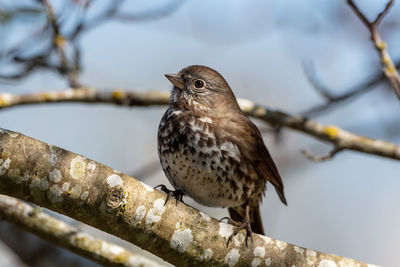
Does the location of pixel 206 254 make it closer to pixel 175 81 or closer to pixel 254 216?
pixel 254 216

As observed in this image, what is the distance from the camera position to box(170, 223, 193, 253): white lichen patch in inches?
102

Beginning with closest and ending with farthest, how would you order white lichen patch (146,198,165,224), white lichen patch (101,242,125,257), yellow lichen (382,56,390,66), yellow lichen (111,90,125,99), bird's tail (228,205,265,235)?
white lichen patch (146,198,165,224) < white lichen patch (101,242,125,257) < yellow lichen (382,56,390,66) < bird's tail (228,205,265,235) < yellow lichen (111,90,125,99)

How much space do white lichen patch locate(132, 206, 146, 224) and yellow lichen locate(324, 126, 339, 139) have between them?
6.05 ft

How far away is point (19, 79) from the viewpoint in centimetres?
407

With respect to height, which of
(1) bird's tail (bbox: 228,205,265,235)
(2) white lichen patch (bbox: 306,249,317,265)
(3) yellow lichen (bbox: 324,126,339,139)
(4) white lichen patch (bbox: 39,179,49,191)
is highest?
(4) white lichen patch (bbox: 39,179,49,191)

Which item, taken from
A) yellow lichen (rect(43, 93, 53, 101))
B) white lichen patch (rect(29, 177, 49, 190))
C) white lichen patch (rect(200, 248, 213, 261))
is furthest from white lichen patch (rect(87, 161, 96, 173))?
yellow lichen (rect(43, 93, 53, 101))

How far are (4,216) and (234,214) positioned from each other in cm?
172

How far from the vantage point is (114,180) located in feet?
8.14

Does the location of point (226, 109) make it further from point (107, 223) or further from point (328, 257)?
point (107, 223)

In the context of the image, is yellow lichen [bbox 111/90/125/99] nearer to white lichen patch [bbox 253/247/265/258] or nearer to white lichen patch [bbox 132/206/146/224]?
white lichen patch [bbox 132/206/146/224]

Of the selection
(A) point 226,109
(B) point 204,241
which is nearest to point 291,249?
(B) point 204,241

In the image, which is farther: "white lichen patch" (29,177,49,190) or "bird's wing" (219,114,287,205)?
"bird's wing" (219,114,287,205)

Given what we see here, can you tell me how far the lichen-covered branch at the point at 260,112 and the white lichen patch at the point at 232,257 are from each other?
4.65ft

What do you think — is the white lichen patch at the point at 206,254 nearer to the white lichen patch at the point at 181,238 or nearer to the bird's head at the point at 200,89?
the white lichen patch at the point at 181,238
